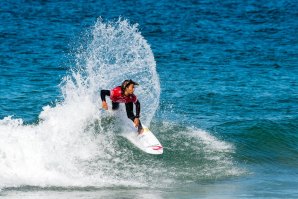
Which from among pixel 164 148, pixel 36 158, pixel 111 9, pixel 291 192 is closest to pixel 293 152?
pixel 164 148

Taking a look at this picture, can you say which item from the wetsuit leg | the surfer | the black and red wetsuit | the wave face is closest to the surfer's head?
the surfer

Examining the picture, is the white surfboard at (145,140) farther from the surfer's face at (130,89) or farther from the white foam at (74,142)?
the surfer's face at (130,89)

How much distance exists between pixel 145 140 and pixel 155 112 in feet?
16.3

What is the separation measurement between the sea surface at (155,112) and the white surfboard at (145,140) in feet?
0.77

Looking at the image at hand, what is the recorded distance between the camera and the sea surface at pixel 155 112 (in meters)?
16.3

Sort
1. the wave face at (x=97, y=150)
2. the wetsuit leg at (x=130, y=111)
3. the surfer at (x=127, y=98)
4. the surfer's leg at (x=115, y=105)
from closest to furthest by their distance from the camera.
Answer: the wave face at (x=97, y=150), the surfer at (x=127, y=98), the wetsuit leg at (x=130, y=111), the surfer's leg at (x=115, y=105)

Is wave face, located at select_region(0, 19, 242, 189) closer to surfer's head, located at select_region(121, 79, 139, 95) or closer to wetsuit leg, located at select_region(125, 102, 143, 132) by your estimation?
wetsuit leg, located at select_region(125, 102, 143, 132)

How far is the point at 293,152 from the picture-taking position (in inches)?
809

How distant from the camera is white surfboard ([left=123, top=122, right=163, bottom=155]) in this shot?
18266mm

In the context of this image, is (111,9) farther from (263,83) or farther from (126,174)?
(126,174)

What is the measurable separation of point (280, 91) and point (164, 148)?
391 inches

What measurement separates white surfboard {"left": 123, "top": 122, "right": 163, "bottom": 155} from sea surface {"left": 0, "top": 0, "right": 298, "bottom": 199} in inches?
9.2

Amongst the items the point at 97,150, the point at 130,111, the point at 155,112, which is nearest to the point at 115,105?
the point at 130,111

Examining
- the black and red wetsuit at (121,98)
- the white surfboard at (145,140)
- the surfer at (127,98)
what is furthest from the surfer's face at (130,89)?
the white surfboard at (145,140)
